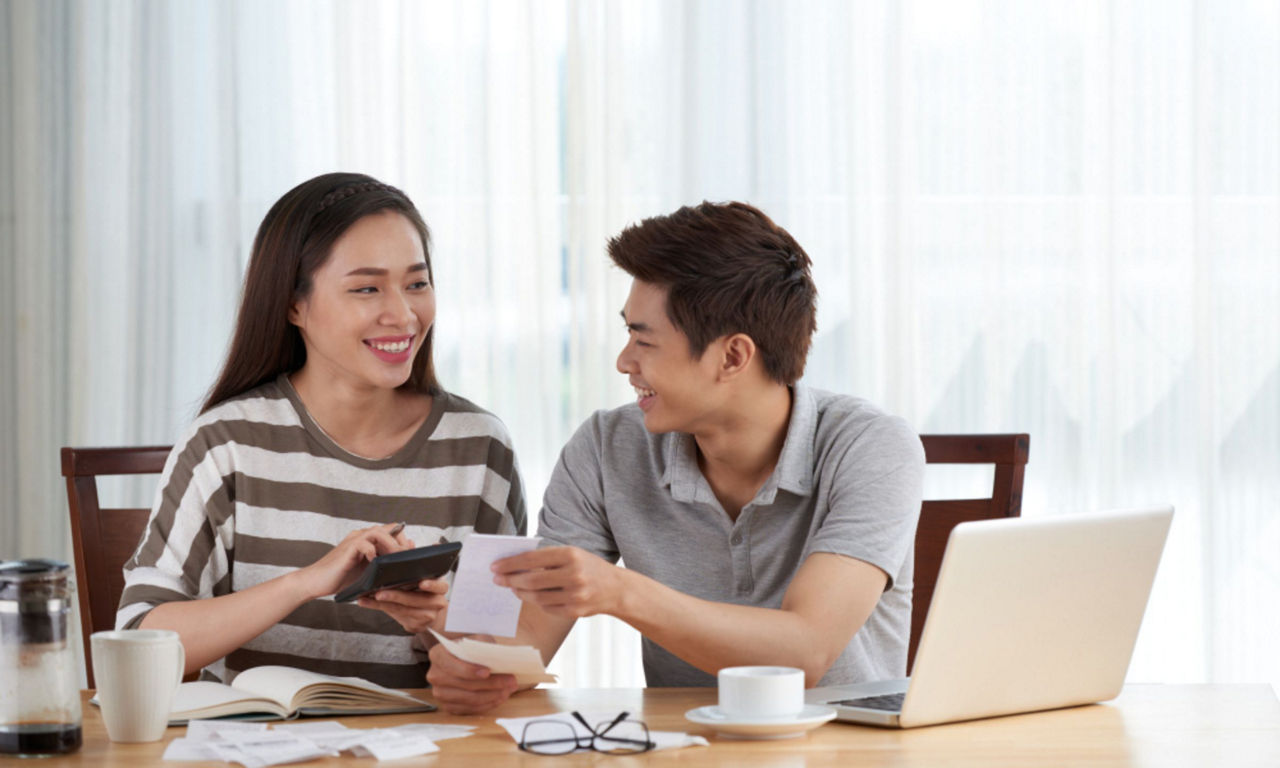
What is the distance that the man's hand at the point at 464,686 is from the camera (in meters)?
1.49

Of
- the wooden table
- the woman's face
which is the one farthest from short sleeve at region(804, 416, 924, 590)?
the woman's face

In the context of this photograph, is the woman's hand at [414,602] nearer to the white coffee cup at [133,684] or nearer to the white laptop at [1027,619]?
the white coffee cup at [133,684]

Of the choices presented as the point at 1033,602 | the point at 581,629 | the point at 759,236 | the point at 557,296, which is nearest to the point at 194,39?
the point at 557,296

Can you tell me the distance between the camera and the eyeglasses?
1298 mm

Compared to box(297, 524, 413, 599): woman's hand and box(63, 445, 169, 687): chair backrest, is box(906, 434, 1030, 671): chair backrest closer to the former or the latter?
box(297, 524, 413, 599): woman's hand

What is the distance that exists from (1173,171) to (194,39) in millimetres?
2384

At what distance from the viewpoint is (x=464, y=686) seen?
1.50 meters

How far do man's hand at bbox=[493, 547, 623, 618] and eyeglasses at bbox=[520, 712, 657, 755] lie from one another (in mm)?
129

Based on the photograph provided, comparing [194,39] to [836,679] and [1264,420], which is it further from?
[1264,420]

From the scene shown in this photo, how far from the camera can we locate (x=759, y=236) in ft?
6.06

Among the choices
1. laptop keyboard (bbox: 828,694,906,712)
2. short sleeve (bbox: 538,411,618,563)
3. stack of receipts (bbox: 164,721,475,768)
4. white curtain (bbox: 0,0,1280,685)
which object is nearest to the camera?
stack of receipts (bbox: 164,721,475,768)

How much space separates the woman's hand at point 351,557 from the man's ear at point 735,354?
49 centimetres

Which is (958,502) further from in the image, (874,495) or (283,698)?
(283,698)

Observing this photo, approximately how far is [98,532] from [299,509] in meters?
0.31
